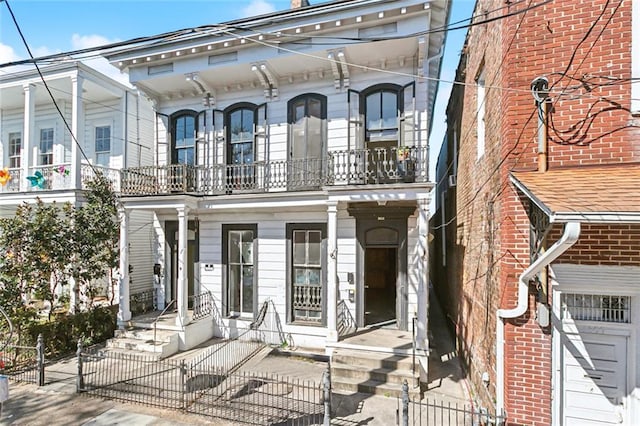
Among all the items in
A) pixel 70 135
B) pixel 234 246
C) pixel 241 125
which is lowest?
pixel 234 246

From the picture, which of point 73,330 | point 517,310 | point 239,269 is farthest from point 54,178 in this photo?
point 517,310

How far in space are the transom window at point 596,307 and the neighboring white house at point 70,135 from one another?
12.0 m

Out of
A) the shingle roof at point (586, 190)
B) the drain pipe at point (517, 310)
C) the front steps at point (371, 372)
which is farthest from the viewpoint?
the front steps at point (371, 372)

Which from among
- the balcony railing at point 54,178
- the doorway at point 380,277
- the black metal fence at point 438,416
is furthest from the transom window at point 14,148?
the black metal fence at point 438,416

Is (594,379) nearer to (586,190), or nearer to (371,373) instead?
(586,190)

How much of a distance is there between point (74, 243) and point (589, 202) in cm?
1180

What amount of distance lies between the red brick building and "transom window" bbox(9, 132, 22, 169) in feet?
61.3

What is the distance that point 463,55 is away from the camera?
9.41 meters

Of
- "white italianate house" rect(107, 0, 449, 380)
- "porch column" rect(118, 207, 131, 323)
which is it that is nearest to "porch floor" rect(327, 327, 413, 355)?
"white italianate house" rect(107, 0, 449, 380)

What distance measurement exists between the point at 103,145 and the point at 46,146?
2915 millimetres

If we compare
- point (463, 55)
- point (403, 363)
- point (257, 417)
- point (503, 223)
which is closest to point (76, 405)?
point (257, 417)

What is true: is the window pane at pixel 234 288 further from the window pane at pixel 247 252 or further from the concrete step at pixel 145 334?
the concrete step at pixel 145 334

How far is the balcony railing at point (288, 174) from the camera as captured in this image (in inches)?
309

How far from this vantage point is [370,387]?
22.0 ft
